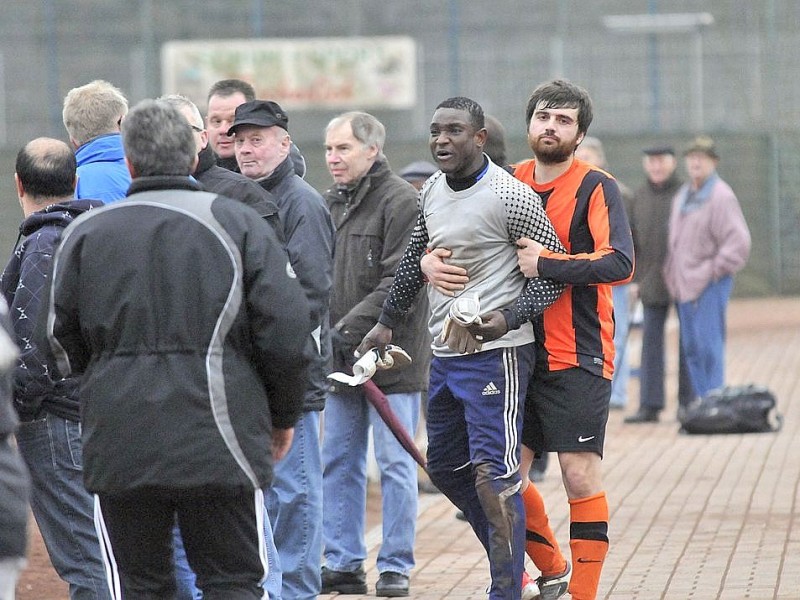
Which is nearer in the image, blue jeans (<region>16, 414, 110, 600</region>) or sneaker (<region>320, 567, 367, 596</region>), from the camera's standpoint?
blue jeans (<region>16, 414, 110, 600</region>)

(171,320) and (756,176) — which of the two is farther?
(756,176)

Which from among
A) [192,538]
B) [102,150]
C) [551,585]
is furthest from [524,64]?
[192,538]

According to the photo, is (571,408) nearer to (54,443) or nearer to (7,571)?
(54,443)

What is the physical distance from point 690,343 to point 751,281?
12.1 metres

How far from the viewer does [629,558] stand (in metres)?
7.55

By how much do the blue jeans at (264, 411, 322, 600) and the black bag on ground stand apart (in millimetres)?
6291

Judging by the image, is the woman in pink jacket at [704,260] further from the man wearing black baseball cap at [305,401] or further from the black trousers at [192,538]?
the black trousers at [192,538]

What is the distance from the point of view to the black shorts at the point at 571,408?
5.91m

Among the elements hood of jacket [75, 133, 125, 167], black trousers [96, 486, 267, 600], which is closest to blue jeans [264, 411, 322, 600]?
hood of jacket [75, 133, 125, 167]

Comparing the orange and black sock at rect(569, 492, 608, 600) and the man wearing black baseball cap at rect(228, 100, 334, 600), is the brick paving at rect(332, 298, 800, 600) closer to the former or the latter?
the orange and black sock at rect(569, 492, 608, 600)

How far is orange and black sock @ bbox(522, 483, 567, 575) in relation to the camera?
6.28 meters

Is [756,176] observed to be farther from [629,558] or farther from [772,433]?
[629,558]

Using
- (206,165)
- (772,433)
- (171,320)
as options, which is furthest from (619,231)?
(772,433)

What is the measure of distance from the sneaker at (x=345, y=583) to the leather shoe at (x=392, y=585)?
77 millimetres
